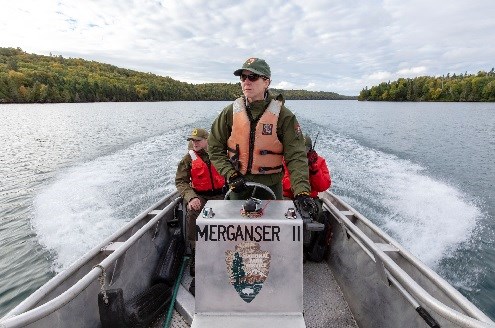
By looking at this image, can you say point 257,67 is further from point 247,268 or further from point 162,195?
point 162,195

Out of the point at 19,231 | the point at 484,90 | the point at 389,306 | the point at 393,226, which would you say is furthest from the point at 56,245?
the point at 484,90

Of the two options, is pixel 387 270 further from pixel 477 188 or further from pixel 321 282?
pixel 477 188

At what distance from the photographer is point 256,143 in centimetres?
257

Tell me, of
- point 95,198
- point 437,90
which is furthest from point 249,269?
point 437,90

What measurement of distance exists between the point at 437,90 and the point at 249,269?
4175 inches

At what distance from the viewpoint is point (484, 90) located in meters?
81.9

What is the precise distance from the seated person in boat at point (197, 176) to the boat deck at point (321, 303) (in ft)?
2.90

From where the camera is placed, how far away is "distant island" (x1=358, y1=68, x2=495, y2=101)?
8506 centimetres

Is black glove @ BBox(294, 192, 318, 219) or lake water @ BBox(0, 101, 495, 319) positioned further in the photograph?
lake water @ BBox(0, 101, 495, 319)

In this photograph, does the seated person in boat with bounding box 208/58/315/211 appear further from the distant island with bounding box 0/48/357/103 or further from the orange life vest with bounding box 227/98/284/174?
the distant island with bounding box 0/48/357/103

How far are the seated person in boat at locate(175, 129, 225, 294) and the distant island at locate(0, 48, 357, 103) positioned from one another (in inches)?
1875

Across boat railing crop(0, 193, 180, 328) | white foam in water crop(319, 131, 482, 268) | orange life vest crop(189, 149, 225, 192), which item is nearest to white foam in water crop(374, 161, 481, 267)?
white foam in water crop(319, 131, 482, 268)

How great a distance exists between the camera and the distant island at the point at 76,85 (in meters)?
69.3

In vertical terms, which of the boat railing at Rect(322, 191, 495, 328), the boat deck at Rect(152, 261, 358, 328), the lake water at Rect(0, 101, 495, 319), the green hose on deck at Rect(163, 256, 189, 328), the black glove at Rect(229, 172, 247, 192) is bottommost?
the lake water at Rect(0, 101, 495, 319)
